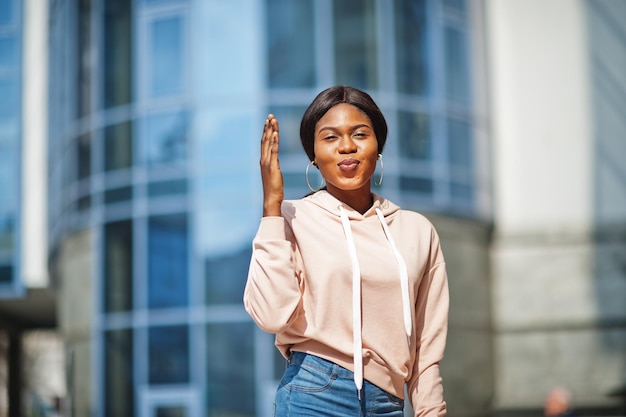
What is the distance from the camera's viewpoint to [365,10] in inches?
706

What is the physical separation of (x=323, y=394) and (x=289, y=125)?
14445mm

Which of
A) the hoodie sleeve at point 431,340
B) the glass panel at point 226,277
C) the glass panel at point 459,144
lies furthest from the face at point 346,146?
the glass panel at point 459,144

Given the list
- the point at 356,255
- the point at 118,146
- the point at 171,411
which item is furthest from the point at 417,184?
the point at 356,255

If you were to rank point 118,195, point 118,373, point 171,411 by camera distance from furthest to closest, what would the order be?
point 118,195 < point 118,373 < point 171,411

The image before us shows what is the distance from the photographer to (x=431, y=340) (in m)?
3.27

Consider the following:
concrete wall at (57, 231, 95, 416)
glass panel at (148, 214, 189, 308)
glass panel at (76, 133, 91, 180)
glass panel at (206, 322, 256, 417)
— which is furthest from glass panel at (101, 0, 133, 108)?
glass panel at (206, 322, 256, 417)

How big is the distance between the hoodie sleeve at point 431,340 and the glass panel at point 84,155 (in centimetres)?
1632

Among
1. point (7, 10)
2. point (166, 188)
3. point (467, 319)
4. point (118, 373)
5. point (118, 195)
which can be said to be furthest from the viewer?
point (7, 10)

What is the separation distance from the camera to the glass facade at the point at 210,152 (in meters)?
17.2

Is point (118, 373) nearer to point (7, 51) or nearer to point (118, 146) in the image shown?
point (118, 146)

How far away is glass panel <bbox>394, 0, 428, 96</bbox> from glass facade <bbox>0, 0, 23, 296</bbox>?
9675mm

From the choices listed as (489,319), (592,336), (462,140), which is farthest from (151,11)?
(592,336)

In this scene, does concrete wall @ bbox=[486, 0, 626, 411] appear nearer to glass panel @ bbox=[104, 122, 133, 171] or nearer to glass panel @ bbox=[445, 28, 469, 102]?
glass panel @ bbox=[445, 28, 469, 102]

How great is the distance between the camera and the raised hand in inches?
121
